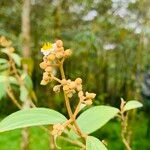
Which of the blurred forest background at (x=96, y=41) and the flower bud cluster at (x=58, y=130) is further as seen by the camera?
the blurred forest background at (x=96, y=41)

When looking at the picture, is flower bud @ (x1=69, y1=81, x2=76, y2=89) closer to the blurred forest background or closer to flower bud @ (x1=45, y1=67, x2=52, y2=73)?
flower bud @ (x1=45, y1=67, x2=52, y2=73)

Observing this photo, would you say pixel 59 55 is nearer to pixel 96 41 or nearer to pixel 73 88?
pixel 73 88

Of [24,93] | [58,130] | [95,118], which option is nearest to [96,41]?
[24,93]

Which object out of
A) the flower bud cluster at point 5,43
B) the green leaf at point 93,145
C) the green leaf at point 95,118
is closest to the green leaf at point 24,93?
the flower bud cluster at point 5,43

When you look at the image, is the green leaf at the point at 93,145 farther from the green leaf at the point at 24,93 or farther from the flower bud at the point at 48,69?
the green leaf at the point at 24,93

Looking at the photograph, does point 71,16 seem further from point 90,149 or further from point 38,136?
point 90,149

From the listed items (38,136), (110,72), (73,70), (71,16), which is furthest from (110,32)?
(110,72)

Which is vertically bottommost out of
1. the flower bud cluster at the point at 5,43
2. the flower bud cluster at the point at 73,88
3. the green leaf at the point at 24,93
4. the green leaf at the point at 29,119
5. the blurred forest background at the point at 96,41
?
the blurred forest background at the point at 96,41

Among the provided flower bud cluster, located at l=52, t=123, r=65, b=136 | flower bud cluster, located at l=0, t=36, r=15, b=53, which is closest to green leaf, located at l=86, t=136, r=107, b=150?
flower bud cluster, located at l=52, t=123, r=65, b=136
